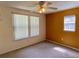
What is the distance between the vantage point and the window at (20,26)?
14.1 feet

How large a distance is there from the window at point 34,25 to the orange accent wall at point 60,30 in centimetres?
100

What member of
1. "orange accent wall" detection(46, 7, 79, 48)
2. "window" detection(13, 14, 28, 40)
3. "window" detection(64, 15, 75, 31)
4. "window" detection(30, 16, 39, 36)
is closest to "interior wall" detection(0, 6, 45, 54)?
"window" detection(13, 14, 28, 40)

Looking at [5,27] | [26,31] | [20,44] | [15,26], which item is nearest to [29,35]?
[26,31]

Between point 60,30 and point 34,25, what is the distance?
5.30ft

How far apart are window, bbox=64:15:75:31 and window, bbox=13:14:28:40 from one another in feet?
7.22

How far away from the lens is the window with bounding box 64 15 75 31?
450cm

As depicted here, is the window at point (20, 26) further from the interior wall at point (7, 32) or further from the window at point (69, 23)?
the window at point (69, 23)

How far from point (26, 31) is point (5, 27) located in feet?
4.41

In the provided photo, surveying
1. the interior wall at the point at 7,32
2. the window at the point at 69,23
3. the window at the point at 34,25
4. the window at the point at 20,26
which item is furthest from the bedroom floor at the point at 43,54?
the window at the point at 34,25

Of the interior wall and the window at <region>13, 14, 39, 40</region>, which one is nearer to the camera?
the interior wall

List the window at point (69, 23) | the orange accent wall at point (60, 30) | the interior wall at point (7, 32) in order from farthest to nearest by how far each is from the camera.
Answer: the window at point (69, 23) < the orange accent wall at point (60, 30) < the interior wall at point (7, 32)

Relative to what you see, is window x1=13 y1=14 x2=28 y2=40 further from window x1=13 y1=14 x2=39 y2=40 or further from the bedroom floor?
the bedroom floor

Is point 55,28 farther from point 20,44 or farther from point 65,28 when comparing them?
point 20,44

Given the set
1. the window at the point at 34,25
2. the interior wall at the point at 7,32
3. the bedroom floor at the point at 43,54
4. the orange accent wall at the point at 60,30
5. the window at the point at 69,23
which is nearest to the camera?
the bedroom floor at the point at 43,54
